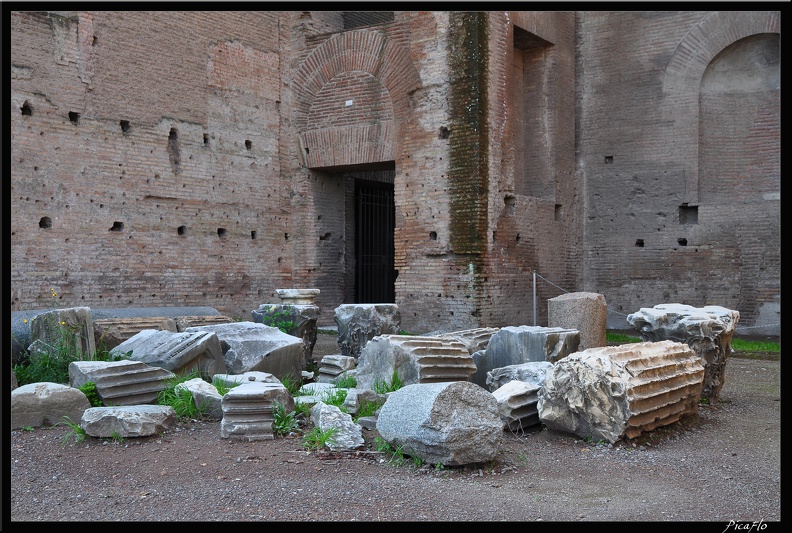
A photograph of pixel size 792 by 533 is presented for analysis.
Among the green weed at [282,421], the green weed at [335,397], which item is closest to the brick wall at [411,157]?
the green weed at [335,397]

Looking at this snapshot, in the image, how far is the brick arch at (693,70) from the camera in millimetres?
11625

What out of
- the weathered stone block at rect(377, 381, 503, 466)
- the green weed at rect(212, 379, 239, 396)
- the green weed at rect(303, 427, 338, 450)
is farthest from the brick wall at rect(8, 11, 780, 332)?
the weathered stone block at rect(377, 381, 503, 466)

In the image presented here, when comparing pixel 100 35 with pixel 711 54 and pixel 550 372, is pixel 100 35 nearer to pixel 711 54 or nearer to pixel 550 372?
pixel 550 372

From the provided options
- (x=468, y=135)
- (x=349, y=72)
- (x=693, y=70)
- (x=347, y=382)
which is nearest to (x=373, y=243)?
(x=349, y=72)

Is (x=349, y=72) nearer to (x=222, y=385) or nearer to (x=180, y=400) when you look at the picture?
(x=222, y=385)

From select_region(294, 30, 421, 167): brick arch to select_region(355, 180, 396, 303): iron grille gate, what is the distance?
1.42 meters

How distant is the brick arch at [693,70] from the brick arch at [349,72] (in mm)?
4013

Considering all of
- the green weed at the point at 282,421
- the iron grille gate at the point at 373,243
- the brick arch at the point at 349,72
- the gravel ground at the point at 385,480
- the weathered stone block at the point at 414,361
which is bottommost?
the gravel ground at the point at 385,480

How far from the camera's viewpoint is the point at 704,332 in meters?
6.19

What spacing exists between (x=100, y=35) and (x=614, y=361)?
8122 mm

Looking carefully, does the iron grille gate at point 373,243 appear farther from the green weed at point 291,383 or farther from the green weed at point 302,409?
the green weed at point 302,409

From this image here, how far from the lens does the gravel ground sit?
3.51 meters

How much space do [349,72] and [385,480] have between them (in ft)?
29.1

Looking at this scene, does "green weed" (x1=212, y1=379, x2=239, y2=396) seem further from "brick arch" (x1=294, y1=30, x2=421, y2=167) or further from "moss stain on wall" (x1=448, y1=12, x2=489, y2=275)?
"brick arch" (x1=294, y1=30, x2=421, y2=167)
